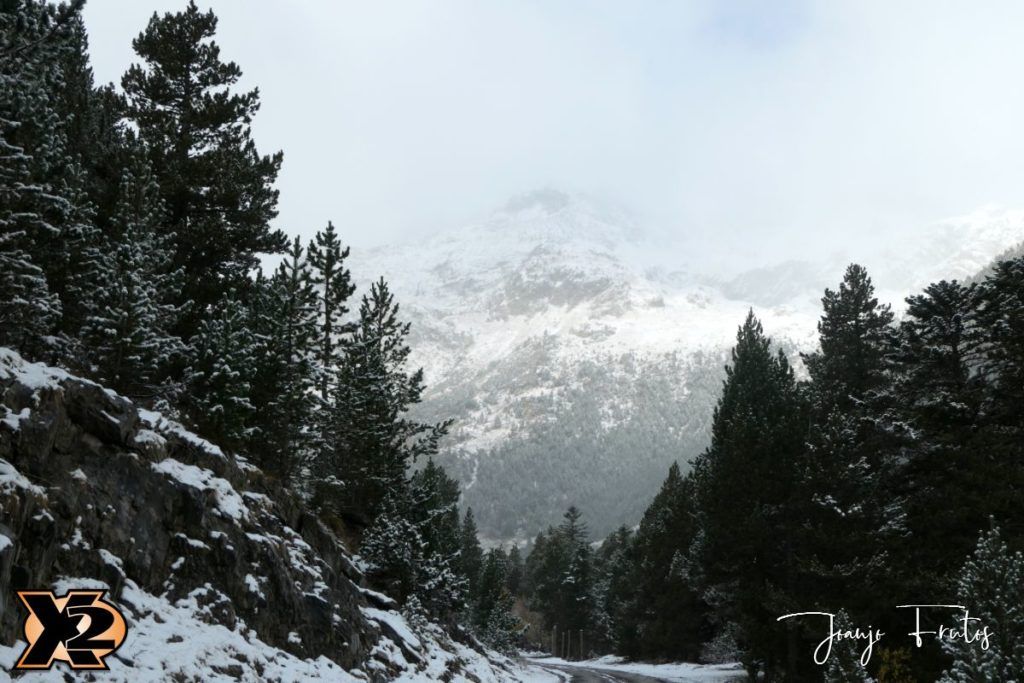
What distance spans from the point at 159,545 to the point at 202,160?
15044mm

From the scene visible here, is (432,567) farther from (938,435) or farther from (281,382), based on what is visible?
(938,435)

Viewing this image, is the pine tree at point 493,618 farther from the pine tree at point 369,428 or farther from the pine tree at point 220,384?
the pine tree at point 220,384

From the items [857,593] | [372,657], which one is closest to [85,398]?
[372,657]

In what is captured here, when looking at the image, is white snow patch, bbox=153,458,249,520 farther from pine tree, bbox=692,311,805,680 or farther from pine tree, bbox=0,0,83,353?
pine tree, bbox=692,311,805,680

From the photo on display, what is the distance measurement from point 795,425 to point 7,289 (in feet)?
91.4

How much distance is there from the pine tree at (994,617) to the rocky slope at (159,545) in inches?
500

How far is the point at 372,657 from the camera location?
1733 centimetres

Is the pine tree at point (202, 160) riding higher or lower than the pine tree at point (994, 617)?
higher

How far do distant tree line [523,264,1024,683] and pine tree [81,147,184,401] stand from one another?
1783 centimetres

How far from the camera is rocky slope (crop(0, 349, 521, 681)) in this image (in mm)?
9570

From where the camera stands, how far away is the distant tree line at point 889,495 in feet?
69.2

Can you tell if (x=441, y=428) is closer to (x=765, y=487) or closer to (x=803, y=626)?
(x=765, y=487)

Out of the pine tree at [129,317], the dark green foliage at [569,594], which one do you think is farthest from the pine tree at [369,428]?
the dark green foliage at [569,594]

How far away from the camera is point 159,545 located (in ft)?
39.5
